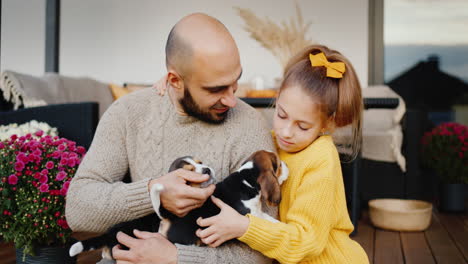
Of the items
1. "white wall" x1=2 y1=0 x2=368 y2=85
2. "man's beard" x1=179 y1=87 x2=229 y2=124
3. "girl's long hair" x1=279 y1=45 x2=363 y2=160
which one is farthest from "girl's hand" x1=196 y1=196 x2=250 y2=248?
"white wall" x1=2 y1=0 x2=368 y2=85

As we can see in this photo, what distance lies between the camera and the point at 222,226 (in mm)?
1342

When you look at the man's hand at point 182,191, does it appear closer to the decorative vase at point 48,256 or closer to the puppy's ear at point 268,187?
the puppy's ear at point 268,187

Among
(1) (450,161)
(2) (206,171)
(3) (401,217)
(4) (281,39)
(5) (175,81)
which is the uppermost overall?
(4) (281,39)

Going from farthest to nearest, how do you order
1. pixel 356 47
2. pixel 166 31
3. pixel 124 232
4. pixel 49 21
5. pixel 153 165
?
pixel 166 31 → pixel 356 47 → pixel 49 21 → pixel 153 165 → pixel 124 232

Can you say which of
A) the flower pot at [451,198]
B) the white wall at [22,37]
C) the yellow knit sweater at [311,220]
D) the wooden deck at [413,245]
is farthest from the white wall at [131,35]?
the yellow knit sweater at [311,220]

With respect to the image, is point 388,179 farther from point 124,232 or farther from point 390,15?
point 124,232

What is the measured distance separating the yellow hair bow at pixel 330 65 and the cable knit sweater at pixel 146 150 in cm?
30

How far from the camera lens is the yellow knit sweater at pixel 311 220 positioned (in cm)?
140

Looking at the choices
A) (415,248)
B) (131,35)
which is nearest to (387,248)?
(415,248)

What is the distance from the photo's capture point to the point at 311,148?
5.36 feet

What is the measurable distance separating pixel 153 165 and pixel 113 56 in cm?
496

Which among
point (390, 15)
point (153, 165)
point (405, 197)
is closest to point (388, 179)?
point (405, 197)

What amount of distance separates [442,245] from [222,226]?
2235 millimetres

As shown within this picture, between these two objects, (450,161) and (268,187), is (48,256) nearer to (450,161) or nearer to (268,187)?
(268,187)
